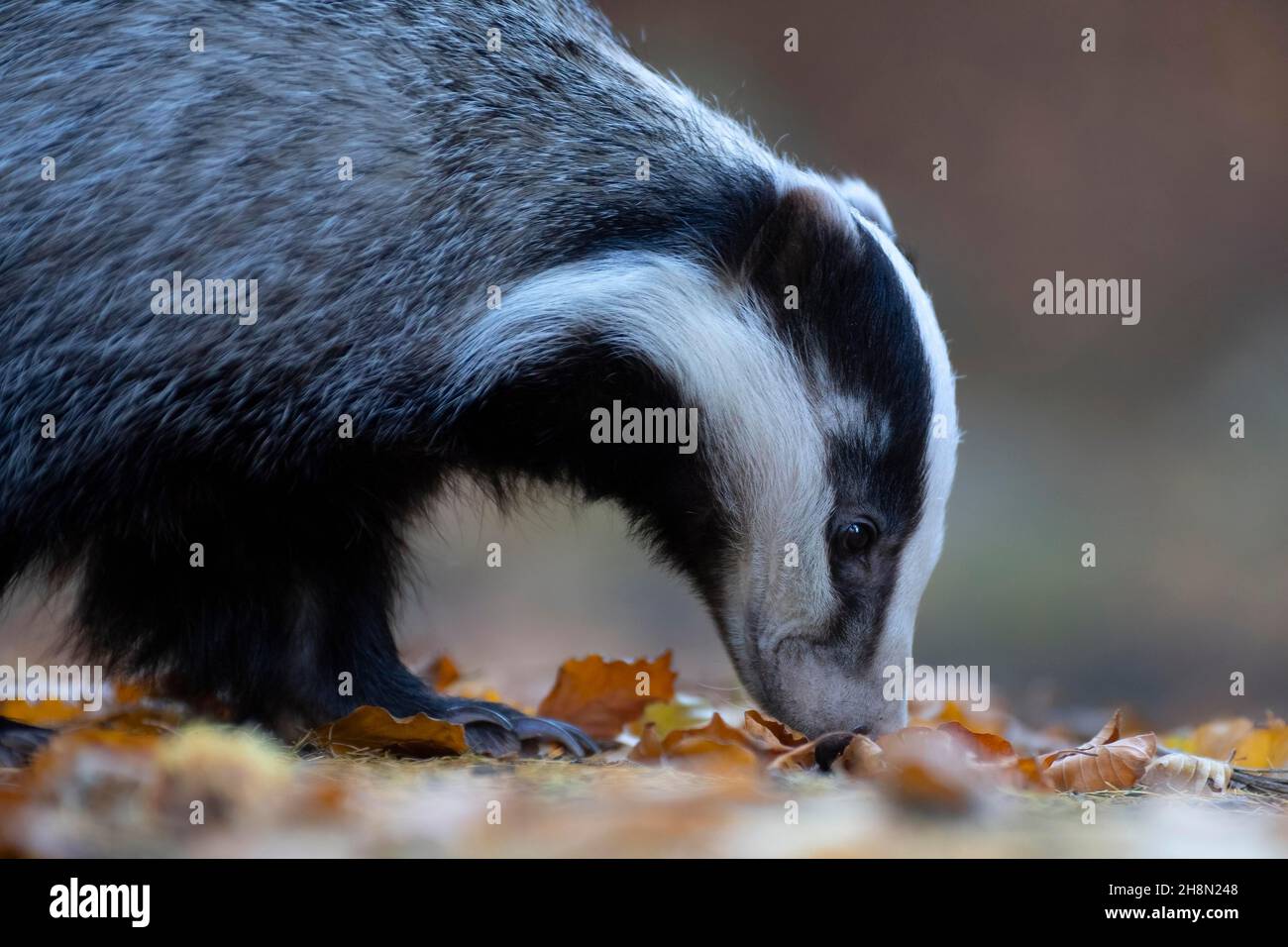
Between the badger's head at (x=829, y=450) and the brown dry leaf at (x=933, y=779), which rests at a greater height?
the badger's head at (x=829, y=450)

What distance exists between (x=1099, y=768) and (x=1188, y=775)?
179 millimetres

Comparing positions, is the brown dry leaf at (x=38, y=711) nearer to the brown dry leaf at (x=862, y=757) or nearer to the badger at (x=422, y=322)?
the badger at (x=422, y=322)

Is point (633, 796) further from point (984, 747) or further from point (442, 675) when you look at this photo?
point (442, 675)

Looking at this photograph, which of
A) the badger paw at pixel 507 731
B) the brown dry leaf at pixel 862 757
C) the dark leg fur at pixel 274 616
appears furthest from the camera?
the badger paw at pixel 507 731

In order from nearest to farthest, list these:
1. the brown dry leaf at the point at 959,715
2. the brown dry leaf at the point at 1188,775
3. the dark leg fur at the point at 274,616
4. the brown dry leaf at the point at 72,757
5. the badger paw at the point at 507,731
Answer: the brown dry leaf at the point at 72,757 < the brown dry leaf at the point at 1188,775 < the dark leg fur at the point at 274,616 < the badger paw at the point at 507,731 < the brown dry leaf at the point at 959,715

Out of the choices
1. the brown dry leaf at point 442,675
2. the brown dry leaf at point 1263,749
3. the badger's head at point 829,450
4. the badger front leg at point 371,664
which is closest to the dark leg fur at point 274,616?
the badger front leg at point 371,664

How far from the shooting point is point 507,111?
10.3ft

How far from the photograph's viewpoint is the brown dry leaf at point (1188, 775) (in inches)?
115

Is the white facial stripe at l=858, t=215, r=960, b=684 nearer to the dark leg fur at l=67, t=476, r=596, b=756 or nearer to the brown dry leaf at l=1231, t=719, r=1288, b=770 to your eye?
the dark leg fur at l=67, t=476, r=596, b=756

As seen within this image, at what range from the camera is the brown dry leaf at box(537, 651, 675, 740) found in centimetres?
391

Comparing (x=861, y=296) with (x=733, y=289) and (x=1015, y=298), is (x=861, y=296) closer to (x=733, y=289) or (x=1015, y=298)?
(x=733, y=289)

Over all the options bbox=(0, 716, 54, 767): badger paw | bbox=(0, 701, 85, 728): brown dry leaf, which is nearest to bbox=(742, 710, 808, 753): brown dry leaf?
bbox=(0, 716, 54, 767): badger paw

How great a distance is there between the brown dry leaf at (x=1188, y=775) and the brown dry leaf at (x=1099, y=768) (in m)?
0.03

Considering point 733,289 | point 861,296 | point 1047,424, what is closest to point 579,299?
point 733,289
